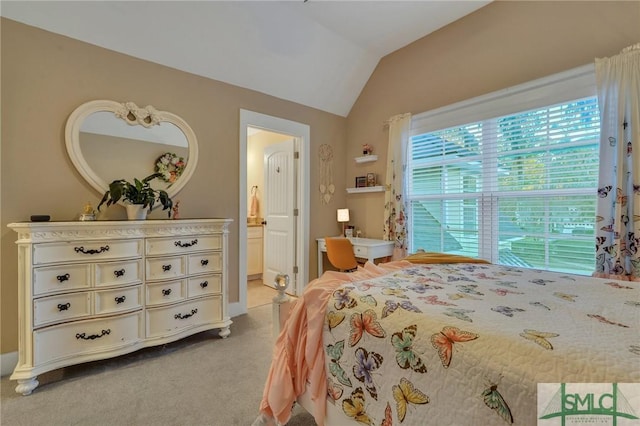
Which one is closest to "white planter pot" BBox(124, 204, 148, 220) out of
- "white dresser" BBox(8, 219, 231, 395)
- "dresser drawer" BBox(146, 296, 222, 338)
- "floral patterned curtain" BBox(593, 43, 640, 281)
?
"white dresser" BBox(8, 219, 231, 395)

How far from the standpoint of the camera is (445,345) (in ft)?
2.86

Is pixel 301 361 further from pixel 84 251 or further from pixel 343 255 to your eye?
pixel 343 255

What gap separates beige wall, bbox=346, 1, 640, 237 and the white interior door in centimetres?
90

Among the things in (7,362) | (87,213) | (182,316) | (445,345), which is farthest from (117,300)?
(445,345)

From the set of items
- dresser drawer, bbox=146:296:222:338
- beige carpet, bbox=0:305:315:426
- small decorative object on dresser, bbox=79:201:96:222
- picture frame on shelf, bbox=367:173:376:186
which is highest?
picture frame on shelf, bbox=367:173:376:186

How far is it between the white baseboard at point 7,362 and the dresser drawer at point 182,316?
0.90 meters

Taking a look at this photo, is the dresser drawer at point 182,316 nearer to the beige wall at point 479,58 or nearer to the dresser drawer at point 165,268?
the dresser drawer at point 165,268

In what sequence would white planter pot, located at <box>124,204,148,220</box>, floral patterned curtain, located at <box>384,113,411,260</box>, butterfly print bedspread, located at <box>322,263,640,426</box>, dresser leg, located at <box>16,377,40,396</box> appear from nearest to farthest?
butterfly print bedspread, located at <box>322,263,640,426</box>
dresser leg, located at <box>16,377,40,396</box>
white planter pot, located at <box>124,204,148,220</box>
floral patterned curtain, located at <box>384,113,411,260</box>

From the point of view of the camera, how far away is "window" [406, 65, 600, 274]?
229 centimetres

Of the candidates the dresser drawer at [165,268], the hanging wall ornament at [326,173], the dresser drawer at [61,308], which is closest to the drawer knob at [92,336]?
the dresser drawer at [61,308]

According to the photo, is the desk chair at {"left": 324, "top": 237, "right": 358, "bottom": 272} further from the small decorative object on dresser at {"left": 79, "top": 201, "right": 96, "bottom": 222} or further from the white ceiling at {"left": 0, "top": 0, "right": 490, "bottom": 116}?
the small decorative object on dresser at {"left": 79, "top": 201, "right": 96, "bottom": 222}

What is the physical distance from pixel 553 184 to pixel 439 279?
174 cm

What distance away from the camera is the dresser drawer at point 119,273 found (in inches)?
78.3

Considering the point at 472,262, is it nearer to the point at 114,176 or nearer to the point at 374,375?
the point at 374,375
